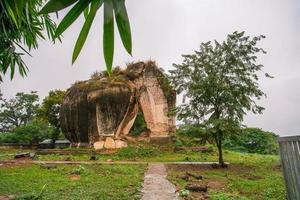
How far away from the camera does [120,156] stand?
18234 mm

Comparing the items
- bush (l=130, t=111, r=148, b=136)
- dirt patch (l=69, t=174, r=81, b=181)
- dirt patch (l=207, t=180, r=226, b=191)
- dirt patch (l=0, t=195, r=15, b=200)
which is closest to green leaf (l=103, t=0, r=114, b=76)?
dirt patch (l=0, t=195, r=15, b=200)

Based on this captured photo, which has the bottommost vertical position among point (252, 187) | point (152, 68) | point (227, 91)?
point (252, 187)

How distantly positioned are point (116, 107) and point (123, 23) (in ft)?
63.8

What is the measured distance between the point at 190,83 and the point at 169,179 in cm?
546

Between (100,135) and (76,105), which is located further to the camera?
(76,105)

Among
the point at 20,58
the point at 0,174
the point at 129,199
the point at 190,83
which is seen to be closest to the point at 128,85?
the point at 190,83

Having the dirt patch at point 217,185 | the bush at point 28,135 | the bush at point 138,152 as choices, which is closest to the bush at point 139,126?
the bush at point 138,152

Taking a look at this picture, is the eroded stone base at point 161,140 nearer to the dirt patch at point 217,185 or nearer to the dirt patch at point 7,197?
the dirt patch at point 217,185

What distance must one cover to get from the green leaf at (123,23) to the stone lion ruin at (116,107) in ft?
57.5

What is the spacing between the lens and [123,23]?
1384 mm

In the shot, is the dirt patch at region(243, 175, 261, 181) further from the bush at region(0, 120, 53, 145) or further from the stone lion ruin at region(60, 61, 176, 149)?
the bush at region(0, 120, 53, 145)

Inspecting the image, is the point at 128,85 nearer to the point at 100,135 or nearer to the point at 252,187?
the point at 100,135

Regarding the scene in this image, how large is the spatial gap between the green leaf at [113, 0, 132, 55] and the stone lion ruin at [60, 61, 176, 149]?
17535 mm

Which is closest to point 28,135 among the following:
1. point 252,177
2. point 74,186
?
point 74,186
